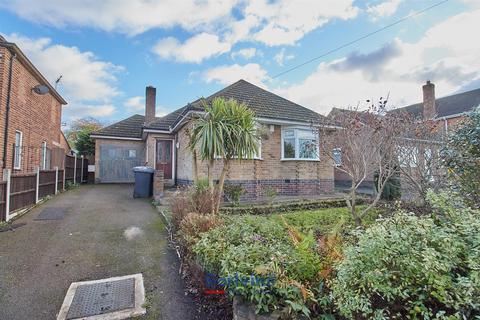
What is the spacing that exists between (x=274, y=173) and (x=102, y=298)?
855 cm

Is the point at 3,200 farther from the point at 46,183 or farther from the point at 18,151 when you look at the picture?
the point at 18,151

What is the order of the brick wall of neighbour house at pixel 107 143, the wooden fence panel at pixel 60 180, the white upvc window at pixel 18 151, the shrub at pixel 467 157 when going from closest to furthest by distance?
the shrub at pixel 467 157 < the white upvc window at pixel 18 151 < the wooden fence panel at pixel 60 180 < the brick wall of neighbour house at pixel 107 143

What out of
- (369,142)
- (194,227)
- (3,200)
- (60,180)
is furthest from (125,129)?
(369,142)

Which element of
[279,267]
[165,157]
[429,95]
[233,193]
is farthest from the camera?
[429,95]

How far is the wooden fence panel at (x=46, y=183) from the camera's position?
29.8 feet

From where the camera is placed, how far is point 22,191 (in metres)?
7.39

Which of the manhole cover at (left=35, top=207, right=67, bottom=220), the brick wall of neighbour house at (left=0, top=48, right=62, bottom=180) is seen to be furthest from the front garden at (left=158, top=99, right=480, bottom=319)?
the brick wall of neighbour house at (left=0, top=48, right=62, bottom=180)

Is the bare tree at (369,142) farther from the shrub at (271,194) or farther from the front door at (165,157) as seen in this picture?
the front door at (165,157)

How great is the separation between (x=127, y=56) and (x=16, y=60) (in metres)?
4.16

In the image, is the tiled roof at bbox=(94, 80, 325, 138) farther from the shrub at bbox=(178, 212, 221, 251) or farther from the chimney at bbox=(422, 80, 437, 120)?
the chimney at bbox=(422, 80, 437, 120)

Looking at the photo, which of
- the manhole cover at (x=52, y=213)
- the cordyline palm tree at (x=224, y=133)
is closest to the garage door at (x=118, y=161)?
the manhole cover at (x=52, y=213)

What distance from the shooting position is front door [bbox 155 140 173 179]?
1484 cm

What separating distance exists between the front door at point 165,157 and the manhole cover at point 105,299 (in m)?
11.4

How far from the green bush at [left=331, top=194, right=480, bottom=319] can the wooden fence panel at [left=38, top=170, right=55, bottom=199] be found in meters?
10.6
